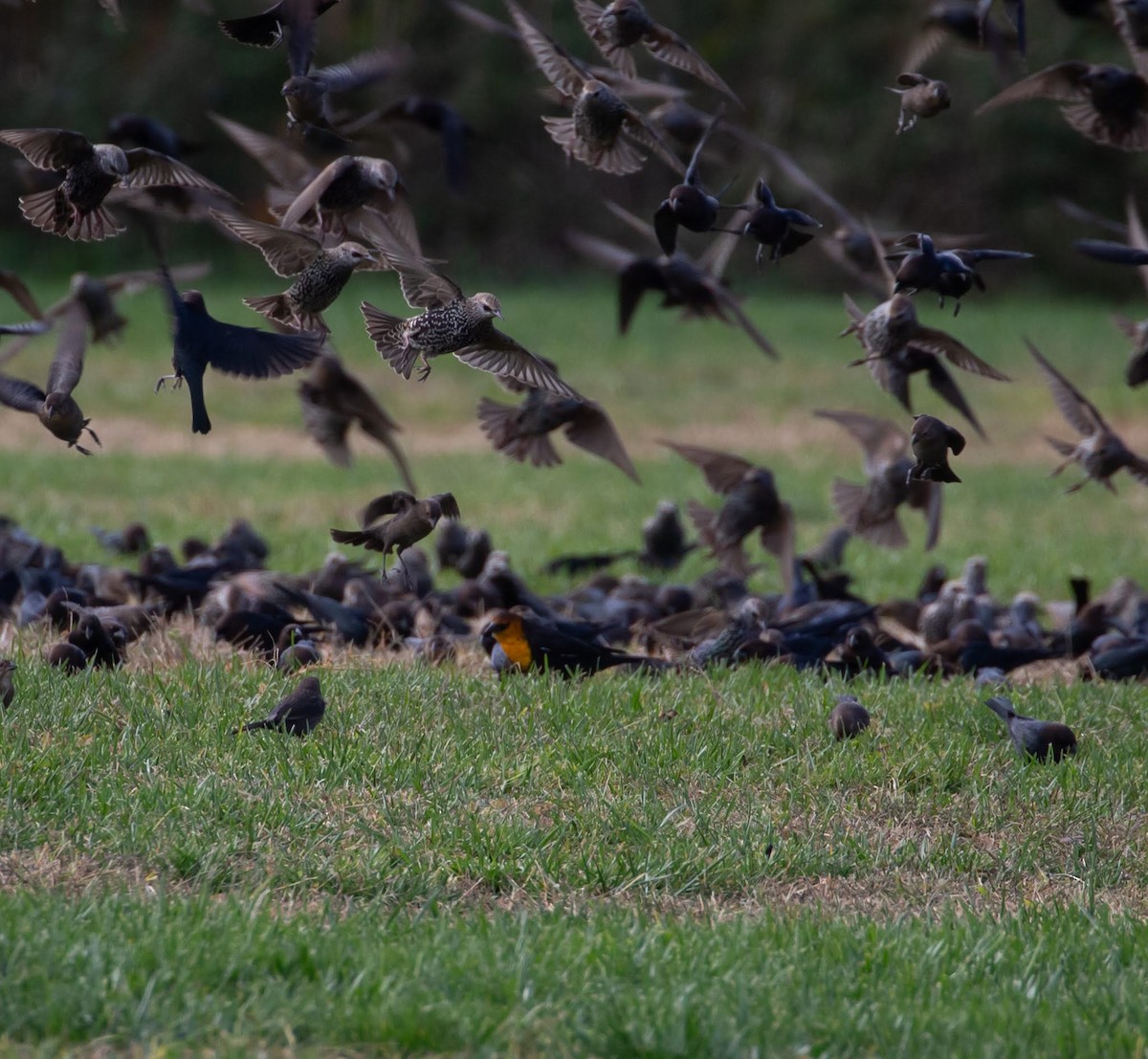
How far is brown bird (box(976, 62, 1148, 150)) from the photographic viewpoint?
19.5 feet

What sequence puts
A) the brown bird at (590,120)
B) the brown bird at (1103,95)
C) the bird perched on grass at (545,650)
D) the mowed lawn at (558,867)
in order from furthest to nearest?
1. the brown bird at (1103,95)
2. the bird perched on grass at (545,650)
3. the brown bird at (590,120)
4. the mowed lawn at (558,867)

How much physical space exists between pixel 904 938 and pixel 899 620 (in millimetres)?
4028

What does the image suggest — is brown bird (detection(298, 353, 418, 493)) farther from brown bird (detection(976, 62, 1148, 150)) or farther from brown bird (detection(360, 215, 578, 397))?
brown bird (detection(976, 62, 1148, 150))

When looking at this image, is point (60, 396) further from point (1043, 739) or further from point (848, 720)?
point (1043, 739)

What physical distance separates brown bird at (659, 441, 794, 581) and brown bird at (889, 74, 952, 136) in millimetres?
2022

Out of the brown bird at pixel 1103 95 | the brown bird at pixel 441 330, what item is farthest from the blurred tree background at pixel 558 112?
the brown bird at pixel 441 330

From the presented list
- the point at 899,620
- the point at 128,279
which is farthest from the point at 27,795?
the point at 899,620

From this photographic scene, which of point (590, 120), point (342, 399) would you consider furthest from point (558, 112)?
point (590, 120)

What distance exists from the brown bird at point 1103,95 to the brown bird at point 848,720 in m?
2.37

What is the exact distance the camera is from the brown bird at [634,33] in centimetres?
545

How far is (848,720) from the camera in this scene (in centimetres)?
499

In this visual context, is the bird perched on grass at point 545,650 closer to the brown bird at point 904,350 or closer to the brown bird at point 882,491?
the brown bird at point 904,350

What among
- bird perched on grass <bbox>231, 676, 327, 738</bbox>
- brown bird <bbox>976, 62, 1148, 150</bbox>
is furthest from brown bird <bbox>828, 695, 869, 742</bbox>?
brown bird <bbox>976, 62, 1148, 150</bbox>

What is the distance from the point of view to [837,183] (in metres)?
29.4
